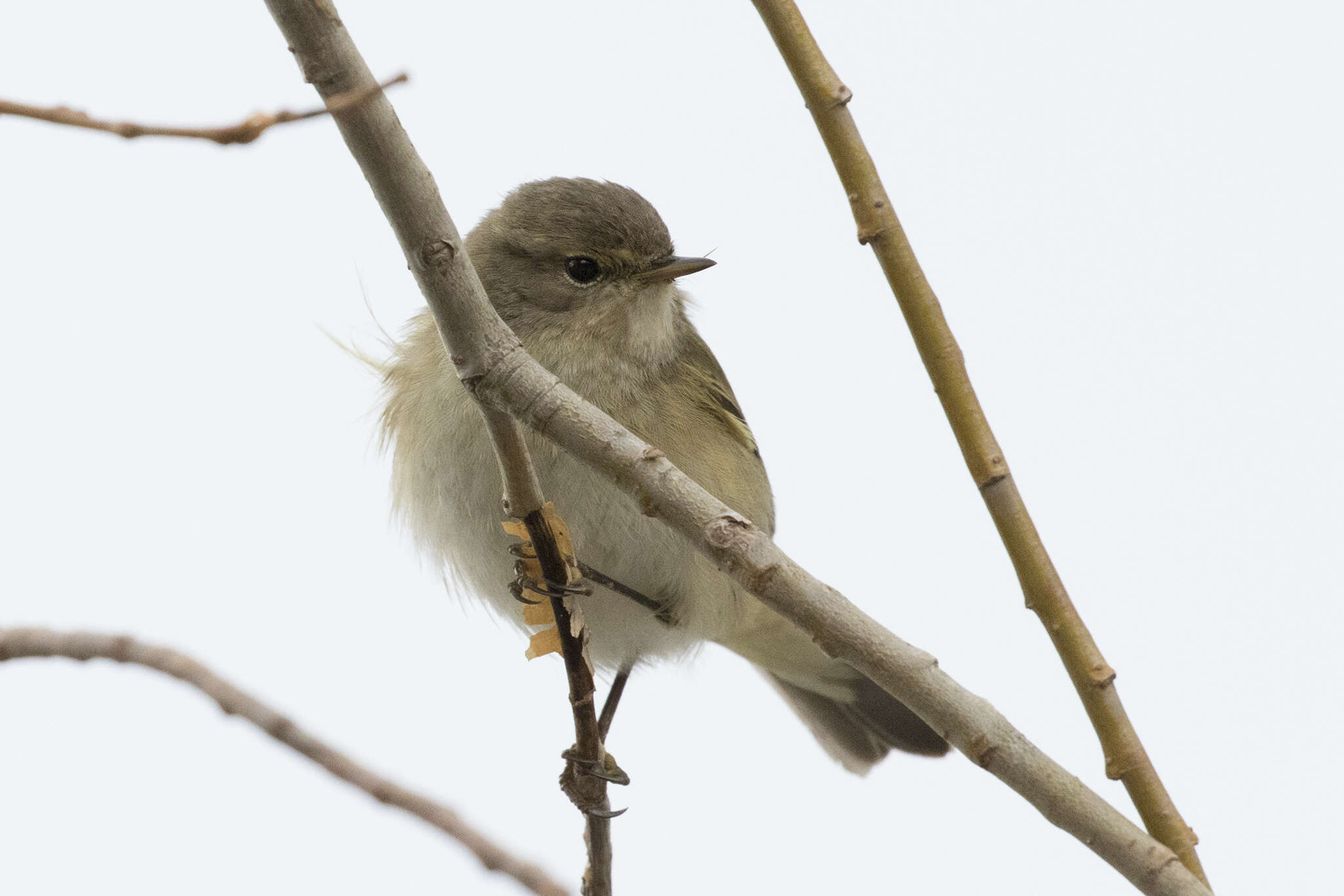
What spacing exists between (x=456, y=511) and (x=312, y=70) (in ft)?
5.47

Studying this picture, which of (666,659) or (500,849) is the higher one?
(666,659)

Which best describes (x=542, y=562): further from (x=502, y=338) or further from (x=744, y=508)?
(x=744, y=508)

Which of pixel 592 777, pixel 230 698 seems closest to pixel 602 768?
pixel 592 777

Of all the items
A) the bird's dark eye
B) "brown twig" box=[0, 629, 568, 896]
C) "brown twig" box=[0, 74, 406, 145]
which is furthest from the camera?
the bird's dark eye

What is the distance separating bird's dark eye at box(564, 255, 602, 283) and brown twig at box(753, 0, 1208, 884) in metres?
1.42

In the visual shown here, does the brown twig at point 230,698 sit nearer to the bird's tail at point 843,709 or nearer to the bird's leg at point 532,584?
the bird's leg at point 532,584

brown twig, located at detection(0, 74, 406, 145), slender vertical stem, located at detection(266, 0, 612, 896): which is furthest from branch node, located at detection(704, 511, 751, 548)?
brown twig, located at detection(0, 74, 406, 145)

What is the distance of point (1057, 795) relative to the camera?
1.68 m

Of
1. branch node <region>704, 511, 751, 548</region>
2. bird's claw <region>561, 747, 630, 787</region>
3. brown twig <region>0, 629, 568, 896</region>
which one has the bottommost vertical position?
brown twig <region>0, 629, 568, 896</region>

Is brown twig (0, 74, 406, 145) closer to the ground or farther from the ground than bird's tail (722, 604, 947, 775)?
closer to the ground

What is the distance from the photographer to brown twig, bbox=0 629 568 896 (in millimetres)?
1069

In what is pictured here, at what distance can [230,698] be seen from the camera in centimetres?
112

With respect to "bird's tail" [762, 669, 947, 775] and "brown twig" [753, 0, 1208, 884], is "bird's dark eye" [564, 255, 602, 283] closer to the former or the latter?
"brown twig" [753, 0, 1208, 884]

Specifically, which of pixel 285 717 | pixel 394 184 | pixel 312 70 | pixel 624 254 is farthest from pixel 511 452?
pixel 624 254
